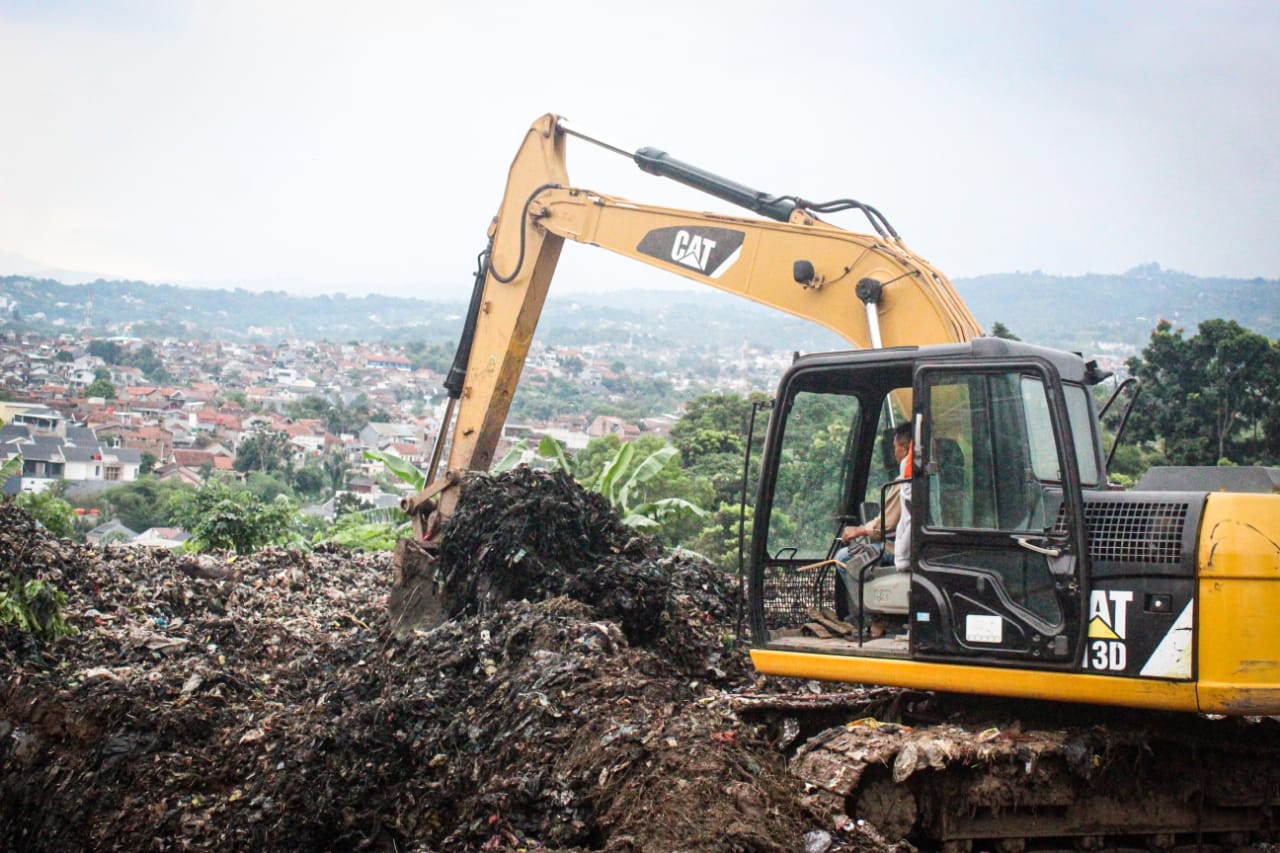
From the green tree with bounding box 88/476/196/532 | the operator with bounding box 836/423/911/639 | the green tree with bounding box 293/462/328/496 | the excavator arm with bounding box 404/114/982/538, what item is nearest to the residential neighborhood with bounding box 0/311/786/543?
the green tree with bounding box 293/462/328/496

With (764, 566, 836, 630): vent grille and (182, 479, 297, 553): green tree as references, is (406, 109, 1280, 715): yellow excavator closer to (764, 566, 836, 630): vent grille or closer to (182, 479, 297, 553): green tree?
(764, 566, 836, 630): vent grille

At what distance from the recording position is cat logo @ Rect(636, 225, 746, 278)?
7980 mm

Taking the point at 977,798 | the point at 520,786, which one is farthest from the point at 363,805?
the point at 977,798

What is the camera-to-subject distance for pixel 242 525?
15336 mm

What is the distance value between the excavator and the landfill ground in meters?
0.14

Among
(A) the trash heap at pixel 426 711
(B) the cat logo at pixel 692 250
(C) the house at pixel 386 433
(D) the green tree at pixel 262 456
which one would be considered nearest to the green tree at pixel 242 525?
(A) the trash heap at pixel 426 711

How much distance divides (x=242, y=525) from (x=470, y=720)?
9788 mm

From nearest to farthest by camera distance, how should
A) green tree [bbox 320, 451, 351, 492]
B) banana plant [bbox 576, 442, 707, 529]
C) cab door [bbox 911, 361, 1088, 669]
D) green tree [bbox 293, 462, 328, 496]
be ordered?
cab door [bbox 911, 361, 1088, 669], banana plant [bbox 576, 442, 707, 529], green tree [bbox 293, 462, 328, 496], green tree [bbox 320, 451, 351, 492]

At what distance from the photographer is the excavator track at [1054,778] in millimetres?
5414

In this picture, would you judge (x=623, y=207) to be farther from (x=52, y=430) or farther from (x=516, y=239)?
(x=52, y=430)

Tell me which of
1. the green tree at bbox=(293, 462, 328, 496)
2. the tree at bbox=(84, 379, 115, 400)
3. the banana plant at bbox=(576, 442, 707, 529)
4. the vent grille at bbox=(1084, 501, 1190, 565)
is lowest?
the green tree at bbox=(293, 462, 328, 496)

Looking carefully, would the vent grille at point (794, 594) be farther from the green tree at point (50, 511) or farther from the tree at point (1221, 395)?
the tree at point (1221, 395)

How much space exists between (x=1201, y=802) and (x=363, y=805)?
3883mm

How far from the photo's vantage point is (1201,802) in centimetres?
561
